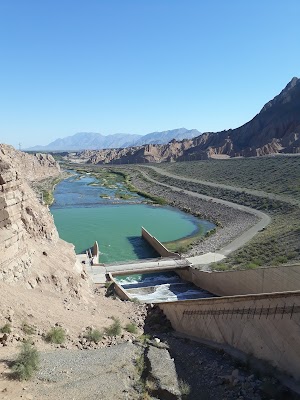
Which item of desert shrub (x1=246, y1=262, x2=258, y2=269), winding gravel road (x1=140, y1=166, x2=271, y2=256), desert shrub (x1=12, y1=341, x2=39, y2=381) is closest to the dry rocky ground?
desert shrub (x1=12, y1=341, x2=39, y2=381)

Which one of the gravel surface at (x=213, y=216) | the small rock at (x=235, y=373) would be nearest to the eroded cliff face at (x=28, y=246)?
the small rock at (x=235, y=373)

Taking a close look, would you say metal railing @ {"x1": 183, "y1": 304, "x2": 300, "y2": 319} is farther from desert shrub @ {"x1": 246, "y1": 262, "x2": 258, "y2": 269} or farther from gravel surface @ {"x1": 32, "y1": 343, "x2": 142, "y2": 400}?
desert shrub @ {"x1": 246, "y1": 262, "x2": 258, "y2": 269}

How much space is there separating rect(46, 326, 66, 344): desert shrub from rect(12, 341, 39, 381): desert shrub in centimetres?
170

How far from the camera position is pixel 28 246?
13.1 meters

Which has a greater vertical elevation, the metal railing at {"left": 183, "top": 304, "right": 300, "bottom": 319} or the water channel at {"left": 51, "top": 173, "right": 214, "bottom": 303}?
the metal railing at {"left": 183, "top": 304, "right": 300, "bottom": 319}

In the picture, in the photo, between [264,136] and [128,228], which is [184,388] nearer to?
[128,228]

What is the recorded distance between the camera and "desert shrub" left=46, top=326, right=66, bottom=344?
9.50 m

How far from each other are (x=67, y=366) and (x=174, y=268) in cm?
1805

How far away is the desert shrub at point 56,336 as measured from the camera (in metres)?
9.50

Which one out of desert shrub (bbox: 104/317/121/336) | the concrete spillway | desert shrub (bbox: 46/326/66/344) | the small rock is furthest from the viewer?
the concrete spillway

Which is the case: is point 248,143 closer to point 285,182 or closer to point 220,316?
point 285,182

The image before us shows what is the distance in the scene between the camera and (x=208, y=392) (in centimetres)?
856

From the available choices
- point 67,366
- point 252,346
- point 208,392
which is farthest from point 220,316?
point 67,366

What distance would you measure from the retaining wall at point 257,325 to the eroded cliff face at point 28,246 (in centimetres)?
457
